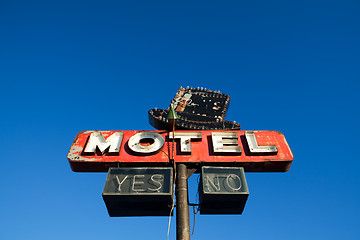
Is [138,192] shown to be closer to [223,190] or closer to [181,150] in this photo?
[181,150]

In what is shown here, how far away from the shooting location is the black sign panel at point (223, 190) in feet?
34.1

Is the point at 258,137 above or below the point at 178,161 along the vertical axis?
above

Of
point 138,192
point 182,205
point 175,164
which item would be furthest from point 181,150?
point 138,192

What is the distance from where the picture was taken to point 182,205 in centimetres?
1030

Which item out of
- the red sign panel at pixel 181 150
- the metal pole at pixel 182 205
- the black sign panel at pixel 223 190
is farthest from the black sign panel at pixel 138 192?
the black sign panel at pixel 223 190

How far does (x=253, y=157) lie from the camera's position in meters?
12.2

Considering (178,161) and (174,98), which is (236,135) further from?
(174,98)

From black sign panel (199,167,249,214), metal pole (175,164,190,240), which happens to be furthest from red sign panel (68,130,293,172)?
black sign panel (199,167,249,214)

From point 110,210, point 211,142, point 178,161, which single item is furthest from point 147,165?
point 211,142

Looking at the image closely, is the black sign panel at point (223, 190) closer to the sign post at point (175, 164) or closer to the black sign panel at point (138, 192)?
the sign post at point (175, 164)

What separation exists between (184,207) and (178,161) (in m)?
2.21

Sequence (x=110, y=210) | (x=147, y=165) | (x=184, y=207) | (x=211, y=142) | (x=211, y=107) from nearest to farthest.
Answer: (x=184, y=207)
(x=110, y=210)
(x=147, y=165)
(x=211, y=142)
(x=211, y=107)

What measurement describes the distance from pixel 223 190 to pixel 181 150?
264 centimetres

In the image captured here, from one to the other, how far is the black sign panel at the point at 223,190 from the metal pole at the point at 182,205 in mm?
665
